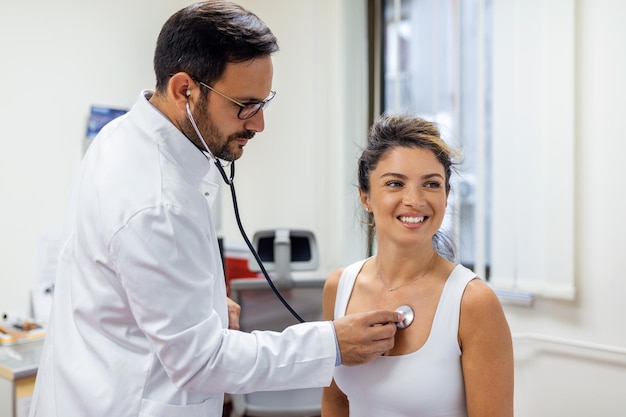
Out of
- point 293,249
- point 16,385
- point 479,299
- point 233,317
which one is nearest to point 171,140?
point 233,317

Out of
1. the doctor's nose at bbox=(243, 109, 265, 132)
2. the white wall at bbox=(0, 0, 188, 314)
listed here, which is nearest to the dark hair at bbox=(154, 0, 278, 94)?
the doctor's nose at bbox=(243, 109, 265, 132)

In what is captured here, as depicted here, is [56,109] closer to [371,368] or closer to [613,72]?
[371,368]

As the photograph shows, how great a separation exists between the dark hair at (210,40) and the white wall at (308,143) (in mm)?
1332

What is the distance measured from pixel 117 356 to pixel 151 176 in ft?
1.05

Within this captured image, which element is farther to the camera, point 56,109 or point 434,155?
point 56,109

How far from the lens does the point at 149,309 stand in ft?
2.95

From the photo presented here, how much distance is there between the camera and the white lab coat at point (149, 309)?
90 centimetres

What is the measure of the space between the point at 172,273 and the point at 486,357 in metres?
0.60

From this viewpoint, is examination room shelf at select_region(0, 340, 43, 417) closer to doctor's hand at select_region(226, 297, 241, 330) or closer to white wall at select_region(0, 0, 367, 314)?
white wall at select_region(0, 0, 367, 314)

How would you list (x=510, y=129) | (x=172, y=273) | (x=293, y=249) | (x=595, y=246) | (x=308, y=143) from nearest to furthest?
(x=172, y=273), (x=595, y=246), (x=510, y=129), (x=293, y=249), (x=308, y=143)

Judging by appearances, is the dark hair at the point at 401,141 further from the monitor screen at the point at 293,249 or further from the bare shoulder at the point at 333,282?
the monitor screen at the point at 293,249

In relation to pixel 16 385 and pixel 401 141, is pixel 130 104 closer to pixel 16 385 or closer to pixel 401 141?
pixel 16 385

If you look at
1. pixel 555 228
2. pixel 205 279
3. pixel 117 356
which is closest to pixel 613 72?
pixel 555 228

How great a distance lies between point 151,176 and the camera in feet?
3.09
